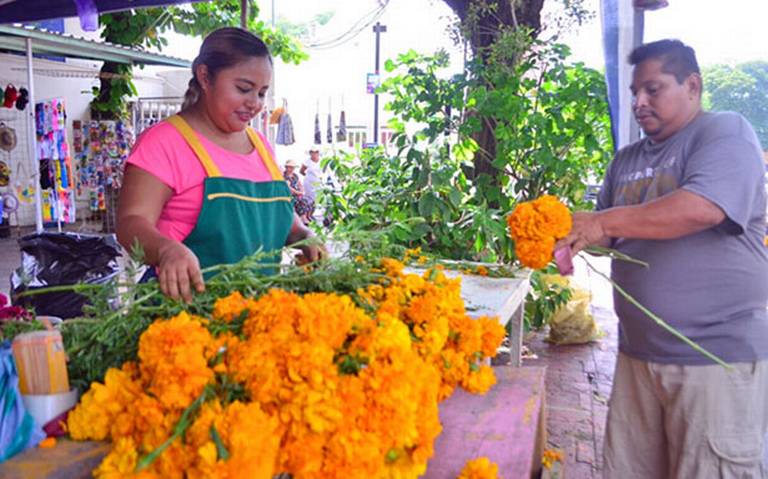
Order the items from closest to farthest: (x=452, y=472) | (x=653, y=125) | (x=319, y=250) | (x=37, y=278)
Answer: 1. (x=452, y=472)
2. (x=319, y=250)
3. (x=653, y=125)
4. (x=37, y=278)

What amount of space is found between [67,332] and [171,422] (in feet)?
1.55

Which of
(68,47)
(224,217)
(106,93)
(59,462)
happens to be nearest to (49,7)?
(68,47)

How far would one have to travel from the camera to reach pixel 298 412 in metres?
1.04

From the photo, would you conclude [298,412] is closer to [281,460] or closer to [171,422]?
[281,460]

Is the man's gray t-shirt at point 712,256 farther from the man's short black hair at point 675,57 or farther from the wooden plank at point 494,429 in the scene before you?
the wooden plank at point 494,429

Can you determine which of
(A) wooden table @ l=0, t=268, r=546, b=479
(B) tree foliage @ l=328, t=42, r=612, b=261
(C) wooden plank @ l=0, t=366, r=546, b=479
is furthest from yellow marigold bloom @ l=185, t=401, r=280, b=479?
(B) tree foliage @ l=328, t=42, r=612, b=261

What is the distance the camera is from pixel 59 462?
3.53 feet

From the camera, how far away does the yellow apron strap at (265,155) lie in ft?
7.32

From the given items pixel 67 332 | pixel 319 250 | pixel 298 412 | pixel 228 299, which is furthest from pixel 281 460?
pixel 319 250

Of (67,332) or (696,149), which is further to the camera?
(696,149)

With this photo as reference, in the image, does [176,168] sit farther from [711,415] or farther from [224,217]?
[711,415]

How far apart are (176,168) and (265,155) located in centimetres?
39

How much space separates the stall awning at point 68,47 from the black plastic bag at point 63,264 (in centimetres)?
225

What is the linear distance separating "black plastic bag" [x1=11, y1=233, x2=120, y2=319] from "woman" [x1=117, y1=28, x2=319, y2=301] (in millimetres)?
2162
